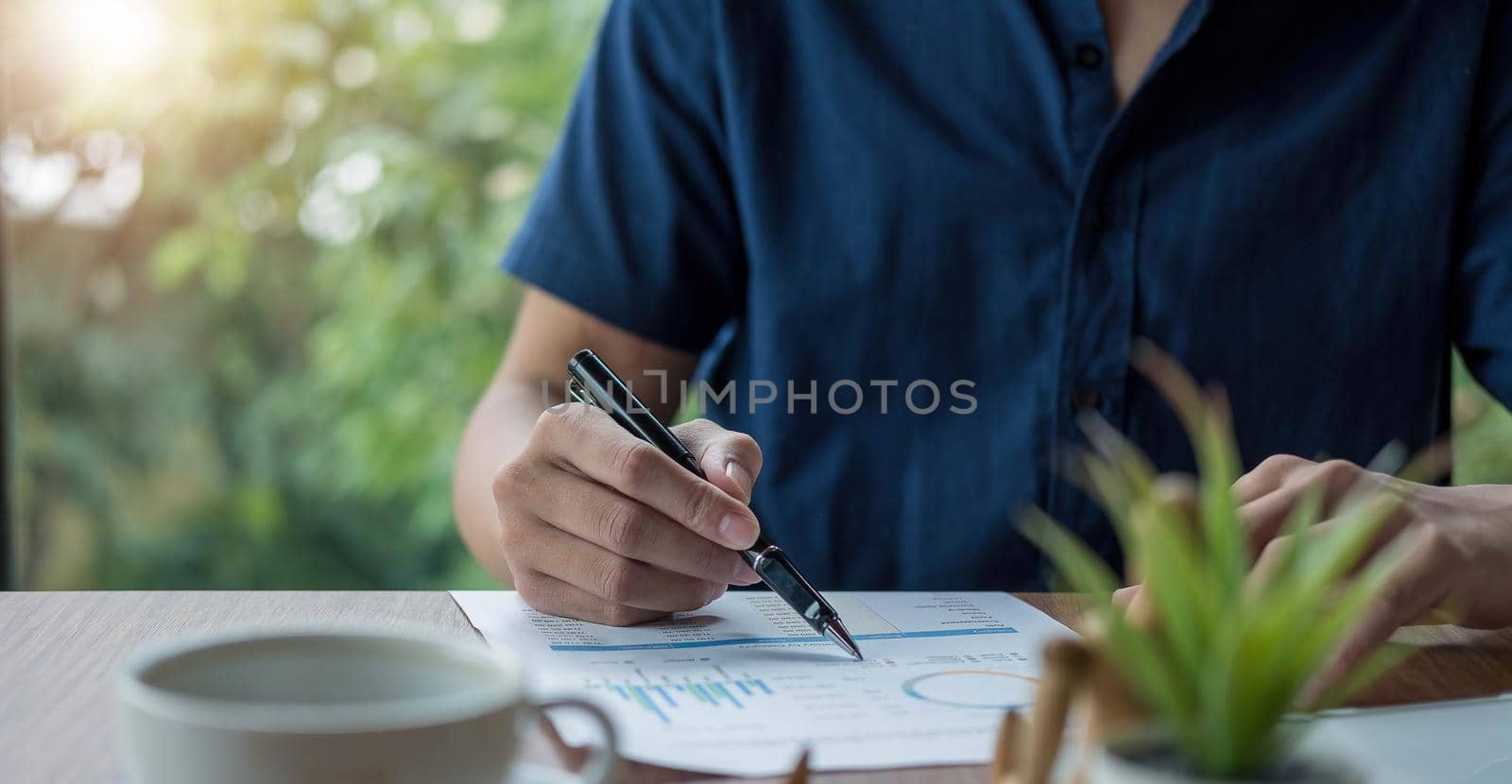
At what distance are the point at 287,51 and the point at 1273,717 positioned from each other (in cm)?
246

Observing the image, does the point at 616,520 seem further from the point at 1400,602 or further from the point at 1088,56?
the point at 1088,56

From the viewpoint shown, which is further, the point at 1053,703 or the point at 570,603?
the point at 570,603

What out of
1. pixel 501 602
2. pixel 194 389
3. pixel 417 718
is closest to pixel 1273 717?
pixel 417 718

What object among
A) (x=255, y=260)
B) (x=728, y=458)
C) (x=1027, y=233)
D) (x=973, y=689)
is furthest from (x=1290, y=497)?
(x=255, y=260)

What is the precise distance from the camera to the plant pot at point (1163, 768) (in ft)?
1.03

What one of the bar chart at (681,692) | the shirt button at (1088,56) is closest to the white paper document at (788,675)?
the bar chart at (681,692)

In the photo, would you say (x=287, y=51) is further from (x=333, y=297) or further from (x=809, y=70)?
(x=809, y=70)

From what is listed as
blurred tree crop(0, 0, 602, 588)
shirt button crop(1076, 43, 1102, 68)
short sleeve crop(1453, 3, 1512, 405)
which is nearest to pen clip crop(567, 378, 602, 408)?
shirt button crop(1076, 43, 1102, 68)

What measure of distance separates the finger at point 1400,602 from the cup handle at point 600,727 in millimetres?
312

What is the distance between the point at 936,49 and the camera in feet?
3.59

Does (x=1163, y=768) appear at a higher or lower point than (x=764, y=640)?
higher

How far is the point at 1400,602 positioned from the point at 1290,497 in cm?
7

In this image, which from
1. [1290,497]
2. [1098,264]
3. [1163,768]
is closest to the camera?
[1163,768]

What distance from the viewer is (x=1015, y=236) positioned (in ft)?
3.48
